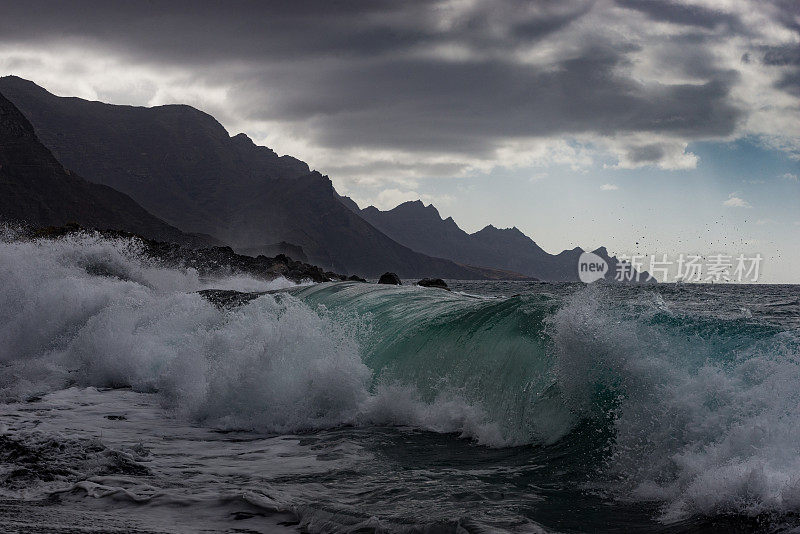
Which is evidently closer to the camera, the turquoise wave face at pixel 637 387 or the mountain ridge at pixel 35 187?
the turquoise wave face at pixel 637 387

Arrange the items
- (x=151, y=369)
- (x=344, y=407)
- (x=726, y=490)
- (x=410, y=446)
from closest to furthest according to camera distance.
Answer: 1. (x=726, y=490)
2. (x=410, y=446)
3. (x=344, y=407)
4. (x=151, y=369)

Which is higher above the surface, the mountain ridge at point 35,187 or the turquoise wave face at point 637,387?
the mountain ridge at point 35,187

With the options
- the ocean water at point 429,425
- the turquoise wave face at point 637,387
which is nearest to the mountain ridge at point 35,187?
the ocean water at point 429,425

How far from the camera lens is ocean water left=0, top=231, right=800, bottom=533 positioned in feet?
15.4

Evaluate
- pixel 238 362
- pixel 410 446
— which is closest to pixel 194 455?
pixel 410 446

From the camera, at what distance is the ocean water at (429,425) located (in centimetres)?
469

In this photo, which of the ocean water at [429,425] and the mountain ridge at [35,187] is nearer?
the ocean water at [429,425]

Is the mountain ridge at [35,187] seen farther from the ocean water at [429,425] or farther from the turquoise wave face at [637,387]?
the turquoise wave face at [637,387]

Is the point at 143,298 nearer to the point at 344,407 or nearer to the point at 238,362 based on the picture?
the point at 238,362

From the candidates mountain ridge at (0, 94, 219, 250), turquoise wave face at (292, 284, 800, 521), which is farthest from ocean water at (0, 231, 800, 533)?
mountain ridge at (0, 94, 219, 250)

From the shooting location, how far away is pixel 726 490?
14.8 ft

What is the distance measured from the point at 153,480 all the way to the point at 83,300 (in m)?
10.8

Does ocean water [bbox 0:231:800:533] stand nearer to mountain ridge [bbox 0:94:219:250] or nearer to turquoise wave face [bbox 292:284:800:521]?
turquoise wave face [bbox 292:284:800:521]

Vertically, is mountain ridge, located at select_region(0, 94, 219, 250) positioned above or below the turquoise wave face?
above
